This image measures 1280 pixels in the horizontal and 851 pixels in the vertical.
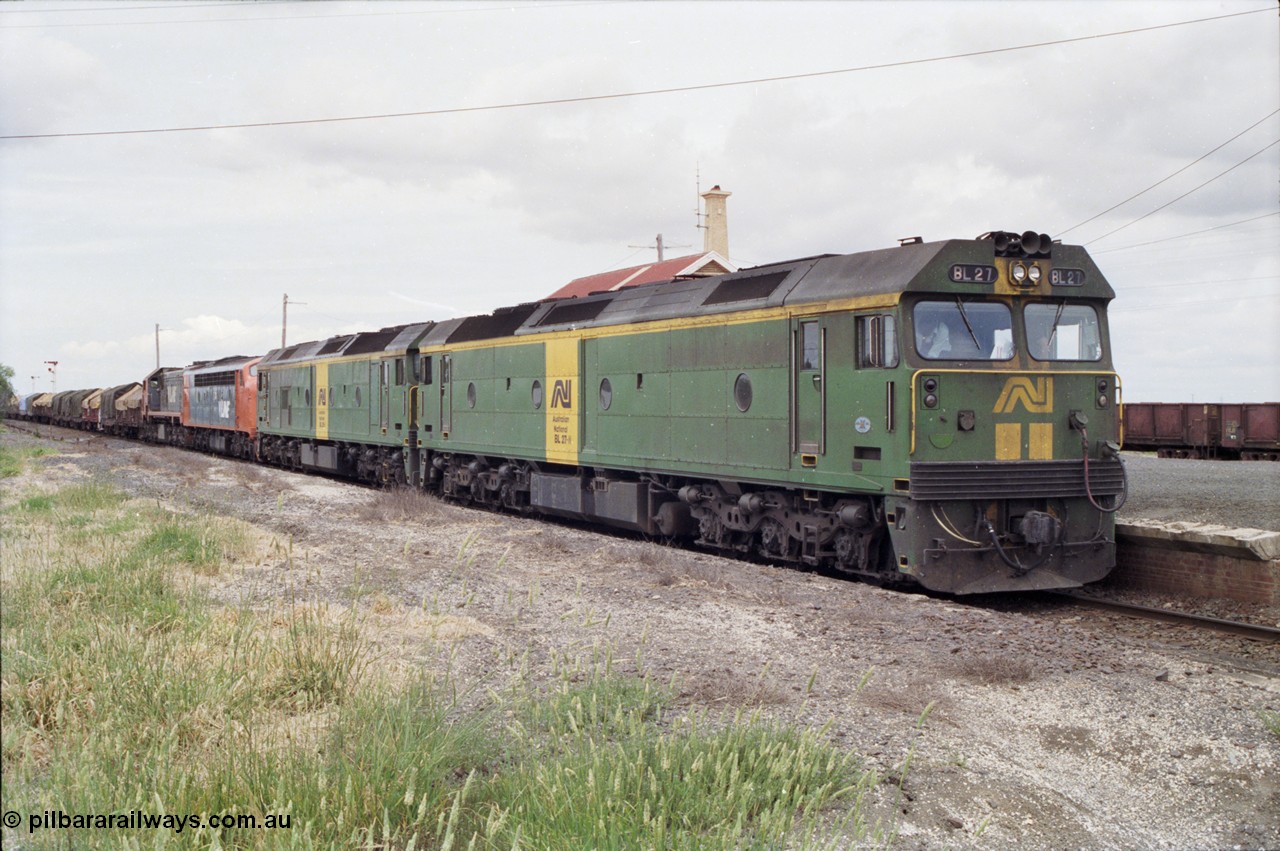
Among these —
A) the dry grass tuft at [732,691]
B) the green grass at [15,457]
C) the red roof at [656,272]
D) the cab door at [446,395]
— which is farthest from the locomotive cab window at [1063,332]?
the red roof at [656,272]

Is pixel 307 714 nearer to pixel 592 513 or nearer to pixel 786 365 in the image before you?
pixel 786 365

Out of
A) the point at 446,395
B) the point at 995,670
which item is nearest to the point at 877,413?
the point at 995,670

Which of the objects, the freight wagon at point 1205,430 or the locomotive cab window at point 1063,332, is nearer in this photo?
the locomotive cab window at point 1063,332

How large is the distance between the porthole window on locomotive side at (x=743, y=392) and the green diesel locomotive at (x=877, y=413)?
0.03m

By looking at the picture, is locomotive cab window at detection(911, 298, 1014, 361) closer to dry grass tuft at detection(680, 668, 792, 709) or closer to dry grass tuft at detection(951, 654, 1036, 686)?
dry grass tuft at detection(951, 654, 1036, 686)

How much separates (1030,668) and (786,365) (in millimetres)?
5479

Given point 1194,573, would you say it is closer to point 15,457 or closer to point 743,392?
point 743,392

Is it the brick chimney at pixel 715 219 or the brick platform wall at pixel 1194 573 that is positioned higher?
the brick chimney at pixel 715 219

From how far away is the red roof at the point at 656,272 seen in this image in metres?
36.7

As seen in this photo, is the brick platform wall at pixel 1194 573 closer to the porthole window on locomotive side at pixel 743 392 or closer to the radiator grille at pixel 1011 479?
the radiator grille at pixel 1011 479

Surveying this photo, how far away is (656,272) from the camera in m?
38.1

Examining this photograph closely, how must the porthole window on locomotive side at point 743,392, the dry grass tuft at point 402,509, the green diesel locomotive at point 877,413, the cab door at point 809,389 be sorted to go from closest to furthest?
the green diesel locomotive at point 877,413 → the cab door at point 809,389 → the porthole window on locomotive side at point 743,392 → the dry grass tuft at point 402,509

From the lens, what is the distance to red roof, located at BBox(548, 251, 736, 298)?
120 feet

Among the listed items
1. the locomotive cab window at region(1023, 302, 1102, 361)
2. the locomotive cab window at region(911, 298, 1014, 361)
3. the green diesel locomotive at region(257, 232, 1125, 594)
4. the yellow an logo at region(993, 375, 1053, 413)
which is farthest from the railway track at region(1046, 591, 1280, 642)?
the locomotive cab window at region(911, 298, 1014, 361)
